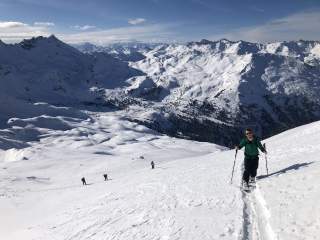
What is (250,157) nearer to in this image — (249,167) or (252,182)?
(249,167)

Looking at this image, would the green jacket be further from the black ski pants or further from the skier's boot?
the skier's boot

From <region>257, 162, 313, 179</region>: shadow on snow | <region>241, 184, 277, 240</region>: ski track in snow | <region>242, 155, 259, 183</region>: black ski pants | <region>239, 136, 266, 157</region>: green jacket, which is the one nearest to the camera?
<region>241, 184, 277, 240</region>: ski track in snow

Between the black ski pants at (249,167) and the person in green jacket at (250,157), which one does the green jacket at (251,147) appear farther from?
the black ski pants at (249,167)

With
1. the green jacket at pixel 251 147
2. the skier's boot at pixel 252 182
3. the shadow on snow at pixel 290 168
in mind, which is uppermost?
the green jacket at pixel 251 147

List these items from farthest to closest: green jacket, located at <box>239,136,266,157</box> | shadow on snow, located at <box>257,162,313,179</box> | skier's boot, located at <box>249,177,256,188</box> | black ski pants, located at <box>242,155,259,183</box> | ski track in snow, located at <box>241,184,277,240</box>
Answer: shadow on snow, located at <box>257,162,313,179</box>, green jacket, located at <box>239,136,266,157</box>, black ski pants, located at <box>242,155,259,183</box>, skier's boot, located at <box>249,177,256,188</box>, ski track in snow, located at <box>241,184,277,240</box>

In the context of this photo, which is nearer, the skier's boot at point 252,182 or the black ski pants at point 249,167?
the skier's boot at point 252,182

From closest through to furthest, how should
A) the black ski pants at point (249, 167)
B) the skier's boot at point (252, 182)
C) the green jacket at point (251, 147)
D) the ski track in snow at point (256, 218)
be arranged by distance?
the ski track in snow at point (256, 218) → the skier's boot at point (252, 182) → the black ski pants at point (249, 167) → the green jacket at point (251, 147)

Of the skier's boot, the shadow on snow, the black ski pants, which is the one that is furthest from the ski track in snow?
the shadow on snow

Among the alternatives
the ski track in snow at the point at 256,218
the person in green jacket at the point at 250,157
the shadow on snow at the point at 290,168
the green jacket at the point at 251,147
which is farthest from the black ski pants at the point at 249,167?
the ski track in snow at the point at 256,218

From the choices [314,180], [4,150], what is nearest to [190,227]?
[314,180]

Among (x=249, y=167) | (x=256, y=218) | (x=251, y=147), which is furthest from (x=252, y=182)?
(x=256, y=218)
